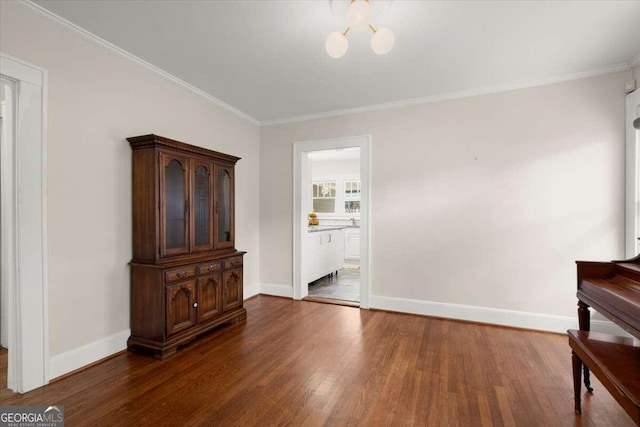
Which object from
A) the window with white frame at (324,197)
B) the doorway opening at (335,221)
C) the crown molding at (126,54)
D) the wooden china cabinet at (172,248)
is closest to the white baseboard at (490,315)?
the doorway opening at (335,221)

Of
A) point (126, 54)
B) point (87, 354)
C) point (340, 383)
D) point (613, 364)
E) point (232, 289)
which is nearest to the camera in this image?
point (613, 364)

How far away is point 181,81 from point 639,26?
4.00 meters

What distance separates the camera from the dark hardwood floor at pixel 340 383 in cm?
175

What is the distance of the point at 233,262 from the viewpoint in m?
3.24

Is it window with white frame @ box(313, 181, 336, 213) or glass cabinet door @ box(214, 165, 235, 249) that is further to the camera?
window with white frame @ box(313, 181, 336, 213)

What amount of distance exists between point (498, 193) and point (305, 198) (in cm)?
246

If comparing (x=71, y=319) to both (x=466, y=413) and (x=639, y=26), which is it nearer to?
(x=466, y=413)

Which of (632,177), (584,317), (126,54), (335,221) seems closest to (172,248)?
(126,54)

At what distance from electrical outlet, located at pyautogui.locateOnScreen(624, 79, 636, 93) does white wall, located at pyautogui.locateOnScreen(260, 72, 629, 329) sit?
0.16 feet

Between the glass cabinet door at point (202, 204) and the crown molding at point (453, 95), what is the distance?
67.5 inches

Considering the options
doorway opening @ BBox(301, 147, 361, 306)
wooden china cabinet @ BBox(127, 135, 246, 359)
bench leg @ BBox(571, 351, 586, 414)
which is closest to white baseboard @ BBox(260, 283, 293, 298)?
doorway opening @ BBox(301, 147, 361, 306)

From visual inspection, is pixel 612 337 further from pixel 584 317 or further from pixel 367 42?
pixel 367 42

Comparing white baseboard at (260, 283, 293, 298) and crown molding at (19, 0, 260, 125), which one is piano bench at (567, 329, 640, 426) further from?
crown molding at (19, 0, 260, 125)

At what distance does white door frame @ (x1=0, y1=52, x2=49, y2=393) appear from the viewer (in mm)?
1964
